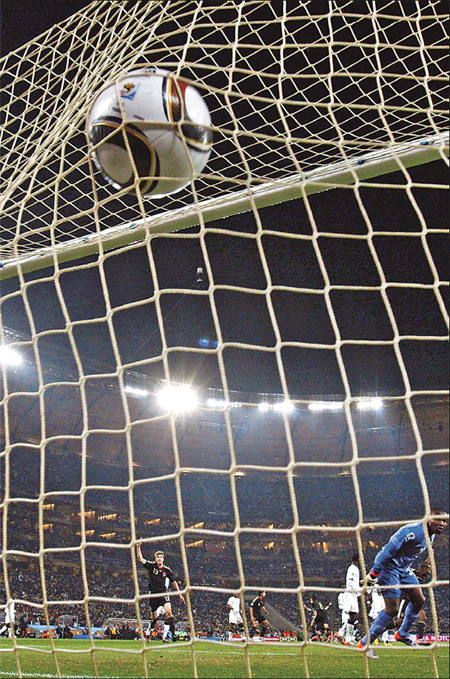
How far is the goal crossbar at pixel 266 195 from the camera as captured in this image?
2500 mm

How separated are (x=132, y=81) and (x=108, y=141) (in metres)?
0.26

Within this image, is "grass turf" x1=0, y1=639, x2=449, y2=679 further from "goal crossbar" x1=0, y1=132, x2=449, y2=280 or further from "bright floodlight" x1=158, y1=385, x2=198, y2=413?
"bright floodlight" x1=158, y1=385, x2=198, y2=413

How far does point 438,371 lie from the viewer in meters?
16.1

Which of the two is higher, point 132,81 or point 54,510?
point 132,81

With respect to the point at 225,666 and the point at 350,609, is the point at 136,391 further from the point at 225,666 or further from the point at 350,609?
the point at 225,666

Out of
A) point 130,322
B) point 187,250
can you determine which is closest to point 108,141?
point 187,250

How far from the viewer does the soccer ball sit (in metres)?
2.32

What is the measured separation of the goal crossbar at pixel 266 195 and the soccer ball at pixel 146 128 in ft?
0.71

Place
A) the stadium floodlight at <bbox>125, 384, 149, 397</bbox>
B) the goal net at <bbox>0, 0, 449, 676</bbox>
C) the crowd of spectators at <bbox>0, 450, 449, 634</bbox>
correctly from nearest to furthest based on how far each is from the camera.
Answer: the goal net at <bbox>0, 0, 449, 676</bbox>, the crowd of spectators at <bbox>0, 450, 449, 634</bbox>, the stadium floodlight at <bbox>125, 384, 149, 397</bbox>

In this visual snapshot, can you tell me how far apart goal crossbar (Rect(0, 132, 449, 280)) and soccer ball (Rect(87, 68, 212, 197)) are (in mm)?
218

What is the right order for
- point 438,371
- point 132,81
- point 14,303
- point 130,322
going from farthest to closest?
point 438,371, point 130,322, point 14,303, point 132,81

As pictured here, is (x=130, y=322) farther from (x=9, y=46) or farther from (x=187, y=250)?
(x=9, y=46)

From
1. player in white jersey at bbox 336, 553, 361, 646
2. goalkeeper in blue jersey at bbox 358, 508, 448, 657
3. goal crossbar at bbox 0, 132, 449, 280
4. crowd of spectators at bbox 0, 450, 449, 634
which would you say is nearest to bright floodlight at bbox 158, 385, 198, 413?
crowd of spectators at bbox 0, 450, 449, 634

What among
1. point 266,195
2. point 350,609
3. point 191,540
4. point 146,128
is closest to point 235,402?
point 191,540
